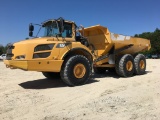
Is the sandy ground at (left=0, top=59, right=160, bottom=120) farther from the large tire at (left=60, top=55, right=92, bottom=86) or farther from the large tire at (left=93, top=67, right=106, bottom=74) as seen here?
the large tire at (left=93, top=67, right=106, bottom=74)

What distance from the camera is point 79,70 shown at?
30.8ft

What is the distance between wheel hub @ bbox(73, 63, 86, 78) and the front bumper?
0.72 m

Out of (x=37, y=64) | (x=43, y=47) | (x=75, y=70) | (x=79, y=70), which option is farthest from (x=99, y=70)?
(x=37, y=64)

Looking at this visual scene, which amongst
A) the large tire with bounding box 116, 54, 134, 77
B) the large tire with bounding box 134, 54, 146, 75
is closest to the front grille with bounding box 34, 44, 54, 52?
the large tire with bounding box 116, 54, 134, 77

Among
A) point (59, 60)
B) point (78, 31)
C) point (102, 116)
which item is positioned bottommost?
point (102, 116)

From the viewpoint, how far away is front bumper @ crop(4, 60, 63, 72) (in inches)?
320

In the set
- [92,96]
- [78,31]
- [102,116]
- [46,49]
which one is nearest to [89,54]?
[78,31]

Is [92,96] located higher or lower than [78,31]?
lower

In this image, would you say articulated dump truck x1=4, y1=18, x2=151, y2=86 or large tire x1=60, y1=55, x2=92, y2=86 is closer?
articulated dump truck x1=4, y1=18, x2=151, y2=86

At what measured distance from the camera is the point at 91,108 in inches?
234

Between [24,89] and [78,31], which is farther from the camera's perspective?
[78,31]

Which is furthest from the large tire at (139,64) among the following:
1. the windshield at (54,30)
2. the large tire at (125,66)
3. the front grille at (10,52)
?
the front grille at (10,52)

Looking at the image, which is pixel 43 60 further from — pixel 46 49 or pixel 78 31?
pixel 78 31

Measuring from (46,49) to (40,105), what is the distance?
2.69 meters
